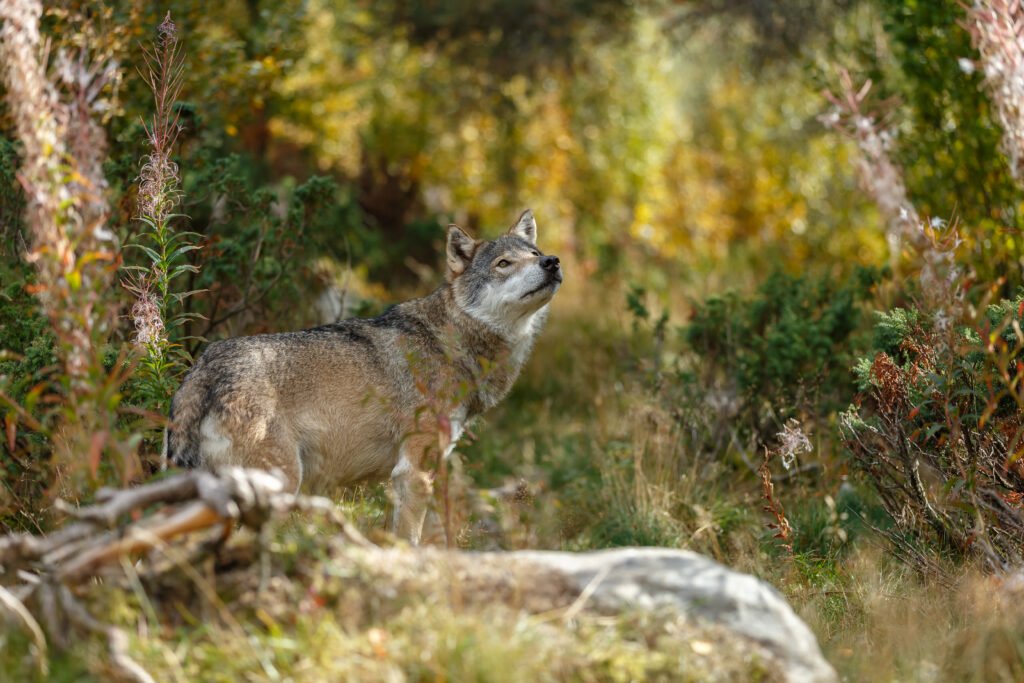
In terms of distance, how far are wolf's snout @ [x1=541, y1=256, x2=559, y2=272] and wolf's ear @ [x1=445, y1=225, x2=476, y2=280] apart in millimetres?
605

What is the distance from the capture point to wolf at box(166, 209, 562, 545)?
210 inches

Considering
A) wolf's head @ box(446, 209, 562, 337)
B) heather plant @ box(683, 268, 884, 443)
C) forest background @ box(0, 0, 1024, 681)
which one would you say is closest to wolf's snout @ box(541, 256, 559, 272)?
wolf's head @ box(446, 209, 562, 337)

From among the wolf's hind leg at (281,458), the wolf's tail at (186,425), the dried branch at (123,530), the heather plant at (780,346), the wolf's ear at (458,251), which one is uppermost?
the dried branch at (123,530)

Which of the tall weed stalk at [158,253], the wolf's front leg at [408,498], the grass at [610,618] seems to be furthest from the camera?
the wolf's front leg at [408,498]

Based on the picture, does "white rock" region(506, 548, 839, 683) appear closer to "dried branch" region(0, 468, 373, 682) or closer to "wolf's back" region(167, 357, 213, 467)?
"dried branch" region(0, 468, 373, 682)

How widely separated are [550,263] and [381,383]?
1.26 m

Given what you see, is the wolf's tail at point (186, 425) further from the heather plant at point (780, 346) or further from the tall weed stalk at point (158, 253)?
the heather plant at point (780, 346)

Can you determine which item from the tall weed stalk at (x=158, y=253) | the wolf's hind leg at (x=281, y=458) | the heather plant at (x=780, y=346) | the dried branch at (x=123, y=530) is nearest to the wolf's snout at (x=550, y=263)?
the heather plant at (x=780, y=346)

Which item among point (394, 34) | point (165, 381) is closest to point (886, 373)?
point (165, 381)

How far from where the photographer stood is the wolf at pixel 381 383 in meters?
5.34

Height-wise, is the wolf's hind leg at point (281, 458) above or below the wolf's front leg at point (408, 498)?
above

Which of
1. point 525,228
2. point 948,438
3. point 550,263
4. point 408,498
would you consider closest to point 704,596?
point 948,438

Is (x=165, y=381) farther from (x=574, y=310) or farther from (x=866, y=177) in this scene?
(x=574, y=310)

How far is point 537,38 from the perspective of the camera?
40.4ft
